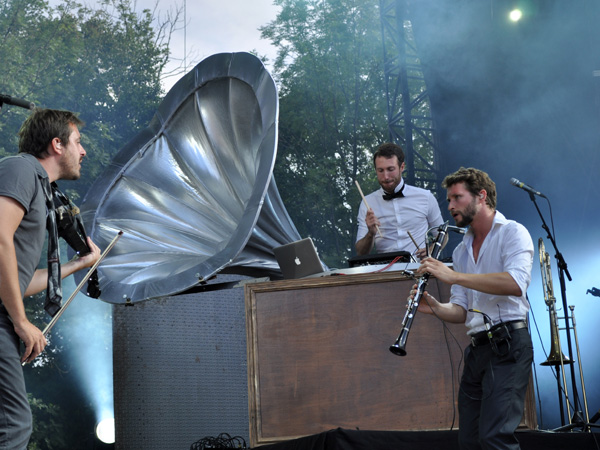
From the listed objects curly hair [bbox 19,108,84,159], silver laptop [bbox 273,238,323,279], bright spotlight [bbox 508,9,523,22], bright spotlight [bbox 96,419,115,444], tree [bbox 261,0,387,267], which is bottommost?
bright spotlight [bbox 96,419,115,444]

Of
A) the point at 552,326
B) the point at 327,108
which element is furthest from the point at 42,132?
the point at 327,108

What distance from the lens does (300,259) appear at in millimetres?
3840

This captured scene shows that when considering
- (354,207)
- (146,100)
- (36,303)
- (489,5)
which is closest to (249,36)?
(146,100)

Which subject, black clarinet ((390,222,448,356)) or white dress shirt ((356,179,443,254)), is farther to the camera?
white dress shirt ((356,179,443,254))

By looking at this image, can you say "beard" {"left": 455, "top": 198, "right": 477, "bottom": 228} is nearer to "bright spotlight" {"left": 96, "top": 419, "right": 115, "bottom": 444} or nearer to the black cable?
the black cable

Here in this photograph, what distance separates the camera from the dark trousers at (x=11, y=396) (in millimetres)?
1937

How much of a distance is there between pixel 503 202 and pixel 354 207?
763cm

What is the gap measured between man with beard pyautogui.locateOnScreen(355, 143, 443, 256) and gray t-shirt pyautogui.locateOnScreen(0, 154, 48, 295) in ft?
7.85

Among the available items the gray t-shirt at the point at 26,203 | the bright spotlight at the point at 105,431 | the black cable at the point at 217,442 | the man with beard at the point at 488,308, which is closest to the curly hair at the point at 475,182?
the man with beard at the point at 488,308

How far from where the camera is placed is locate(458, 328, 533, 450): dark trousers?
8.39 ft

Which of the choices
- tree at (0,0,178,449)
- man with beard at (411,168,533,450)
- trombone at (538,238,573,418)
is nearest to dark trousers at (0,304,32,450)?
man with beard at (411,168,533,450)

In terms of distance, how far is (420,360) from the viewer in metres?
3.38

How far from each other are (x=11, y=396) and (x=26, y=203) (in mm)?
575

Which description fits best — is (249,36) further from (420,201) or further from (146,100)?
(420,201)
